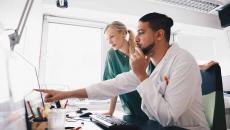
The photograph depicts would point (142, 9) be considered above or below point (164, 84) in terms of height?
above

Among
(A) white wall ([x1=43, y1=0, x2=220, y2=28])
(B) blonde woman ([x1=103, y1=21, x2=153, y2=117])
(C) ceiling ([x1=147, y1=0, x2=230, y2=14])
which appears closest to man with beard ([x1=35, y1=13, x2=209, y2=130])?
(B) blonde woman ([x1=103, y1=21, x2=153, y2=117])

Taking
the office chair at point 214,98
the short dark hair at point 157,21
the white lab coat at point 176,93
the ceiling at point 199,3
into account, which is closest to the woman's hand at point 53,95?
the white lab coat at point 176,93

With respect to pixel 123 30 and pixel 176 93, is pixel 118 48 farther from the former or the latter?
pixel 176 93

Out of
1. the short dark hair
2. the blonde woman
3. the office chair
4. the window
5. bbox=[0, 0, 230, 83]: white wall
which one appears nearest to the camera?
the office chair

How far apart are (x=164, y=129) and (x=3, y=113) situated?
25.1 inches

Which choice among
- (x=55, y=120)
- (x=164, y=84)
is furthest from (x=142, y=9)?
(x=55, y=120)

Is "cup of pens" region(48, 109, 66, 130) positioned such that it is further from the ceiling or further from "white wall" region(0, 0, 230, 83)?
the ceiling

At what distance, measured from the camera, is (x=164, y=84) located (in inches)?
41.6

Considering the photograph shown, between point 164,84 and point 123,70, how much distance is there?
32.5 inches

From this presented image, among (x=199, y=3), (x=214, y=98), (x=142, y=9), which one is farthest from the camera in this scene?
(x=142, y=9)

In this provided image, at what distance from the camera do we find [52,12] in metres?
2.79

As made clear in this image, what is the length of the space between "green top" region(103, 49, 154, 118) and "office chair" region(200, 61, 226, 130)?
0.61 metres

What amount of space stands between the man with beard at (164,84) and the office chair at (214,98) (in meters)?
0.06

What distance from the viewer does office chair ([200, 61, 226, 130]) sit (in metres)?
1.05
